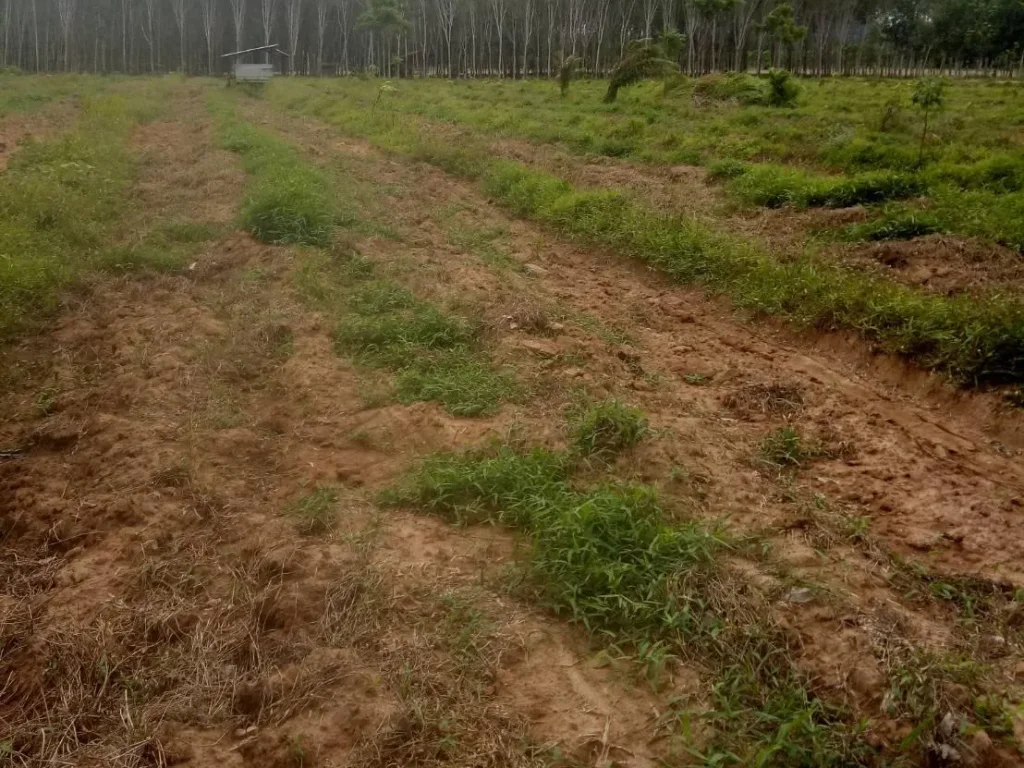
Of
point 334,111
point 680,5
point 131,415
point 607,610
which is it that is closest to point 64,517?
point 131,415

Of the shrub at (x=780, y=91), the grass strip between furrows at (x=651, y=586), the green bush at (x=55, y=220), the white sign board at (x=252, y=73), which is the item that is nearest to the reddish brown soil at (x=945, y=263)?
the grass strip between furrows at (x=651, y=586)

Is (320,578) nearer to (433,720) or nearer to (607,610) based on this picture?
(433,720)

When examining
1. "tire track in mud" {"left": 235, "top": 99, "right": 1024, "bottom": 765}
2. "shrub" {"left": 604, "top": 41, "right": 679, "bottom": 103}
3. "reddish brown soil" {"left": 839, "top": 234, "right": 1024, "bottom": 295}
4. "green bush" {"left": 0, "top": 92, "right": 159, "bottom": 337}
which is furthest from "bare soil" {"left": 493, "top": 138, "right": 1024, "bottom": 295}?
"shrub" {"left": 604, "top": 41, "right": 679, "bottom": 103}

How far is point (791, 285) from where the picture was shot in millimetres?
6371

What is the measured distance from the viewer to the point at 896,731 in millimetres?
2498

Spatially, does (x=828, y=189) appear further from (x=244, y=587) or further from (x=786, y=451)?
(x=244, y=587)

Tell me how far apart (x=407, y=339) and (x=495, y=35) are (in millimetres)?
41191

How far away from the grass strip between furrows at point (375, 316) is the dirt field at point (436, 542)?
0.46 feet

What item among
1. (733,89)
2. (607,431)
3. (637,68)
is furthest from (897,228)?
(637,68)

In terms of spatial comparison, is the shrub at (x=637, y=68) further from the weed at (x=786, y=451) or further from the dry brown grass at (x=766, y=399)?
the weed at (x=786, y=451)

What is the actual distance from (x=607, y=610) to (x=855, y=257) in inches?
202

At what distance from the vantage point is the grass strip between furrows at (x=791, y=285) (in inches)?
195

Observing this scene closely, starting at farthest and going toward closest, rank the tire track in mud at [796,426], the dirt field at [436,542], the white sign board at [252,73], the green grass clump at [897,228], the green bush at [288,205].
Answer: the white sign board at [252,73], the green bush at [288,205], the green grass clump at [897,228], the tire track in mud at [796,426], the dirt field at [436,542]

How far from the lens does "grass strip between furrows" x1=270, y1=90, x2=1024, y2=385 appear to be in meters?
4.95
